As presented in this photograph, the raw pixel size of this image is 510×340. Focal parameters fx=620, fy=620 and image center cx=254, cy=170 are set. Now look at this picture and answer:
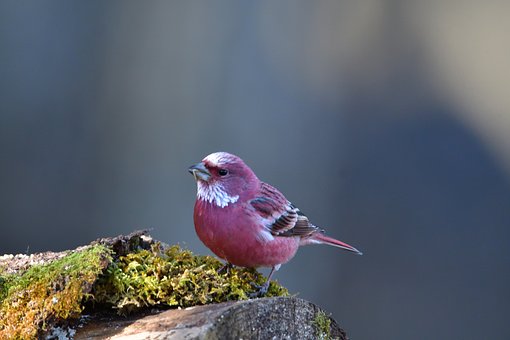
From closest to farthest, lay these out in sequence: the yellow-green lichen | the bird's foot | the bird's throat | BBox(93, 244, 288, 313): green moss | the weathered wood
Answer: the weathered wood
the yellow-green lichen
BBox(93, 244, 288, 313): green moss
the bird's foot
the bird's throat

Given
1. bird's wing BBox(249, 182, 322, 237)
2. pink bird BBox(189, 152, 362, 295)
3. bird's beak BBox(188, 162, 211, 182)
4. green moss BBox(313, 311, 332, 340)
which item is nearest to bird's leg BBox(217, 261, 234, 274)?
pink bird BBox(189, 152, 362, 295)

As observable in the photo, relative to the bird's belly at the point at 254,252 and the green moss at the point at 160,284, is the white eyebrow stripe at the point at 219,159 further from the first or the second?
the green moss at the point at 160,284

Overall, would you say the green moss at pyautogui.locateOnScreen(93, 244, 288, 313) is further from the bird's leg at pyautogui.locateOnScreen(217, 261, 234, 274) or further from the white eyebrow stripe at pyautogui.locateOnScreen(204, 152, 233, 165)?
the white eyebrow stripe at pyautogui.locateOnScreen(204, 152, 233, 165)

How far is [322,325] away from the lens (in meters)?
2.52

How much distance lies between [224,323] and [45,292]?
70 centimetres

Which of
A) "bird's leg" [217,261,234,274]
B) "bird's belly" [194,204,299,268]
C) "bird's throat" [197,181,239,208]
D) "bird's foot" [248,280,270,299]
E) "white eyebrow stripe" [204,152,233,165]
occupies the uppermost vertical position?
"white eyebrow stripe" [204,152,233,165]

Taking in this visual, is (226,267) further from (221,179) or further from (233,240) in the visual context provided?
(221,179)

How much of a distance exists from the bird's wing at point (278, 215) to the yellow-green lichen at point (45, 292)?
870 mm

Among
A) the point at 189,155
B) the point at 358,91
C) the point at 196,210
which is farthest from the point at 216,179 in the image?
the point at 358,91

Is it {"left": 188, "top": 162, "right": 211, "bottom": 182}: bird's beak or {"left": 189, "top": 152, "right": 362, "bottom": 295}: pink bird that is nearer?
{"left": 189, "top": 152, "right": 362, "bottom": 295}: pink bird

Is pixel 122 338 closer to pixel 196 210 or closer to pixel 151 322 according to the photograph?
pixel 151 322

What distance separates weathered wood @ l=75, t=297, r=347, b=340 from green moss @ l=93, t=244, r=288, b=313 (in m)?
0.10

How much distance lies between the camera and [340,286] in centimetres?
601

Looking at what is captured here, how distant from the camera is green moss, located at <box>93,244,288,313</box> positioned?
2453 mm
